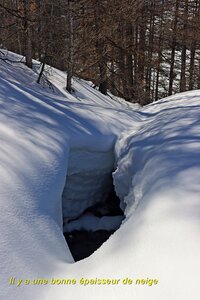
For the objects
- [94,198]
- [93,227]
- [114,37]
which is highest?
[114,37]

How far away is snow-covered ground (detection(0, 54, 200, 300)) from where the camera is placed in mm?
2264

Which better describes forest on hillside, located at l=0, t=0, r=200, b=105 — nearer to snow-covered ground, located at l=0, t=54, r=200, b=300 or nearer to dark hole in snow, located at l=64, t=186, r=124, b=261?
snow-covered ground, located at l=0, t=54, r=200, b=300

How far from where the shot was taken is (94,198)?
621cm

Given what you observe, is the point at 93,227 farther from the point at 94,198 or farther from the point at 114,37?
the point at 114,37

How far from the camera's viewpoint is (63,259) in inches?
116

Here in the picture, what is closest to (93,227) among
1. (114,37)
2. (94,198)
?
(94,198)

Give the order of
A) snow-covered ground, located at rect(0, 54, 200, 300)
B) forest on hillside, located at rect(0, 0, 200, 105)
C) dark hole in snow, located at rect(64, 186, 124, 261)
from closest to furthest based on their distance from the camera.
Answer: snow-covered ground, located at rect(0, 54, 200, 300)
dark hole in snow, located at rect(64, 186, 124, 261)
forest on hillside, located at rect(0, 0, 200, 105)

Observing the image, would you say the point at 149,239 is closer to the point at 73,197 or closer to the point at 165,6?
the point at 73,197

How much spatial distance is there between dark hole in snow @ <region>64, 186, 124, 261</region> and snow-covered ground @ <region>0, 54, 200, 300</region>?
116 mm

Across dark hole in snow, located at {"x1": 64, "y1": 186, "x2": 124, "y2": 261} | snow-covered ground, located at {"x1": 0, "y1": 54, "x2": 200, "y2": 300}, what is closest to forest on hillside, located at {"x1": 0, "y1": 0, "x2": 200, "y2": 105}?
snow-covered ground, located at {"x1": 0, "y1": 54, "x2": 200, "y2": 300}

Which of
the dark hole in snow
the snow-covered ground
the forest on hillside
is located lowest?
the dark hole in snow

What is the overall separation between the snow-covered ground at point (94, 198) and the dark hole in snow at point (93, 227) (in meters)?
0.12

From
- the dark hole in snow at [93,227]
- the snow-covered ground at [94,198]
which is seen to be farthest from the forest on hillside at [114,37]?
the dark hole in snow at [93,227]

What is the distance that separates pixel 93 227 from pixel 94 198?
2.19 ft
